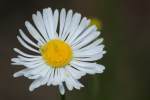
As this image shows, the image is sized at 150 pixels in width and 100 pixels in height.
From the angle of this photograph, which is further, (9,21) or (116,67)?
(9,21)

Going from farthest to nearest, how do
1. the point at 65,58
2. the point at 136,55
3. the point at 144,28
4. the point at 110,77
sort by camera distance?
the point at 144,28 < the point at 136,55 < the point at 110,77 < the point at 65,58

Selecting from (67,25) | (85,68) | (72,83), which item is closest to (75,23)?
(67,25)

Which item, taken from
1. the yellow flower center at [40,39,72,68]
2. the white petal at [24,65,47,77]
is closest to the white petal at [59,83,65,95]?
the white petal at [24,65,47,77]

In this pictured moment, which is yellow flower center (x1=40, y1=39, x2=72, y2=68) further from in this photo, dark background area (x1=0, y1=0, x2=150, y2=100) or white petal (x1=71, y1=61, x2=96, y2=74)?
dark background area (x1=0, y1=0, x2=150, y2=100)

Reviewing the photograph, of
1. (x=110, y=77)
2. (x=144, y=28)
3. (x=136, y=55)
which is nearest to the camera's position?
(x=110, y=77)

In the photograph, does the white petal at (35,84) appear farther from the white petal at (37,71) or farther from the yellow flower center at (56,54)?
the yellow flower center at (56,54)

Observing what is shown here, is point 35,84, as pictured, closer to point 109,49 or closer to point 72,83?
point 72,83
